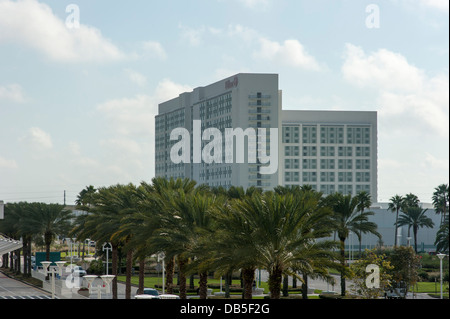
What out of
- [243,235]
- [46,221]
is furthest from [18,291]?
[243,235]

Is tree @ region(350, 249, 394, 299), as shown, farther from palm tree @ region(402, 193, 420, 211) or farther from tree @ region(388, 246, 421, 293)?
palm tree @ region(402, 193, 420, 211)

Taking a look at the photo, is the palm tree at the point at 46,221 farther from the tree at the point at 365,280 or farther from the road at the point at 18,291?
the tree at the point at 365,280

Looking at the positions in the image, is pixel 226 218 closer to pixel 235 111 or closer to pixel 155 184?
pixel 155 184

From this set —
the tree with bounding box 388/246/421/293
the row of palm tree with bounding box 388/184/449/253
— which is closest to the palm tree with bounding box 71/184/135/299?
the tree with bounding box 388/246/421/293

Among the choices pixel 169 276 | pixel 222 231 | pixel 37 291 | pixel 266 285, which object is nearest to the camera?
pixel 222 231

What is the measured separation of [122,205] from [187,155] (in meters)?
136

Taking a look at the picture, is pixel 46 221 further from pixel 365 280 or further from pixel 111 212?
pixel 365 280

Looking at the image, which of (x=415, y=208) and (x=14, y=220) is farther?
(x=415, y=208)

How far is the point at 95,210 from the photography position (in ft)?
189
